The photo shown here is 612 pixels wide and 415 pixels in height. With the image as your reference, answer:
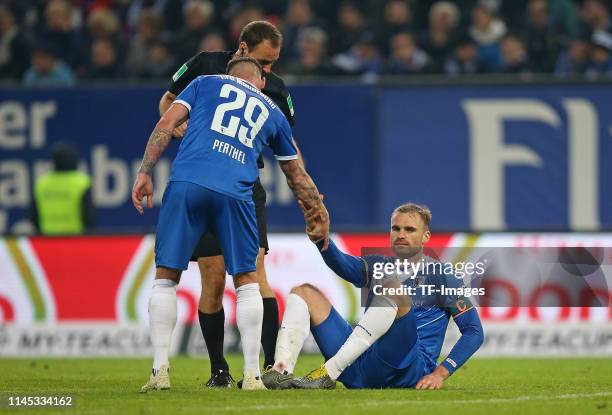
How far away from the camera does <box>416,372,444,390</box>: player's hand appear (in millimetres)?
7730

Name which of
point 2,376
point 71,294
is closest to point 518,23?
point 71,294

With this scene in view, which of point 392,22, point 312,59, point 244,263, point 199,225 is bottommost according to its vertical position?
point 244,263

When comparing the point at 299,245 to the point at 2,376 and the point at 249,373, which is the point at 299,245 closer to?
the point at 2,376

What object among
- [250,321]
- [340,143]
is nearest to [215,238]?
[250,321]

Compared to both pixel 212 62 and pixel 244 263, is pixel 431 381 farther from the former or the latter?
pixel 212 62

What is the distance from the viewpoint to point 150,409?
6629 mm

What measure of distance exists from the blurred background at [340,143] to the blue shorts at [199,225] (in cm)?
456

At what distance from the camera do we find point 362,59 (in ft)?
49.9

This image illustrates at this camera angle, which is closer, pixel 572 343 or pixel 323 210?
pixel 323 210

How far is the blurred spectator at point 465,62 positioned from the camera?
48.6ft

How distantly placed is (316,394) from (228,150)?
4.77 feet

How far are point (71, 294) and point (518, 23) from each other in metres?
6.61

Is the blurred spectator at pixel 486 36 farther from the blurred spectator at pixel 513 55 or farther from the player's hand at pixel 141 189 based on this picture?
the player's hand at pixel 141 189

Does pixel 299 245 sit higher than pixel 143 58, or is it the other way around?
pixel 143 58
